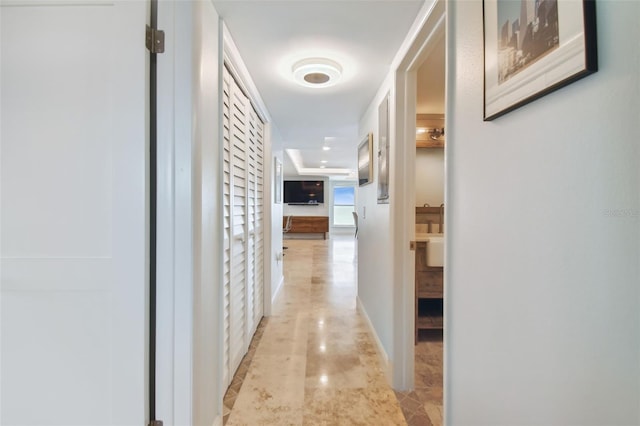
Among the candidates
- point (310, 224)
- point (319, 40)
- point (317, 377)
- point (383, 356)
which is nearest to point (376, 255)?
point (383, 356)

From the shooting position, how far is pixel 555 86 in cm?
58

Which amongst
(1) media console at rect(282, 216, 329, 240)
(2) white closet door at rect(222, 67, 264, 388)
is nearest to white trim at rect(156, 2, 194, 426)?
(2) white closet door at rect(222, 67, 264, 388)

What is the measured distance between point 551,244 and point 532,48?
44 cm

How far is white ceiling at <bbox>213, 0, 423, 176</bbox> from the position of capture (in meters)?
1.33

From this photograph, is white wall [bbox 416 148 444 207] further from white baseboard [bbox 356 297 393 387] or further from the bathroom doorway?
white baseboard [bbox 356 297 393 387]

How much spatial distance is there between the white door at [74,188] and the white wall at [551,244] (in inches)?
47.1

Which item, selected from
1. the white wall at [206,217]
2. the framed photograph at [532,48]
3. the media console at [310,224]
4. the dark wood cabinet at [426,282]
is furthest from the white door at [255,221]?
the media console at [310,224]

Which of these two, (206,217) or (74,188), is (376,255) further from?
(74,188)

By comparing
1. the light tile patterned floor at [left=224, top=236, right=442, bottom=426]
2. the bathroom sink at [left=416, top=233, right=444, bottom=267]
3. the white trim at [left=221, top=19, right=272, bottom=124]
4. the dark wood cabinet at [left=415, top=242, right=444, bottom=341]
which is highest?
the white trim at [left=221, top=19, right=272, bottom=124]

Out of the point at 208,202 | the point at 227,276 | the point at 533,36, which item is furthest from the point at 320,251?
the point at 533,36

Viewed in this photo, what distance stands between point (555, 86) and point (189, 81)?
1.17 m

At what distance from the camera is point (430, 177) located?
291 cm

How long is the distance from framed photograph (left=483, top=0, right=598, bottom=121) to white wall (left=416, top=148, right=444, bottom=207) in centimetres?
215

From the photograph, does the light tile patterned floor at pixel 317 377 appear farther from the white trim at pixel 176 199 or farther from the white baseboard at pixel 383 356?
the white trim at pixel 176 199
